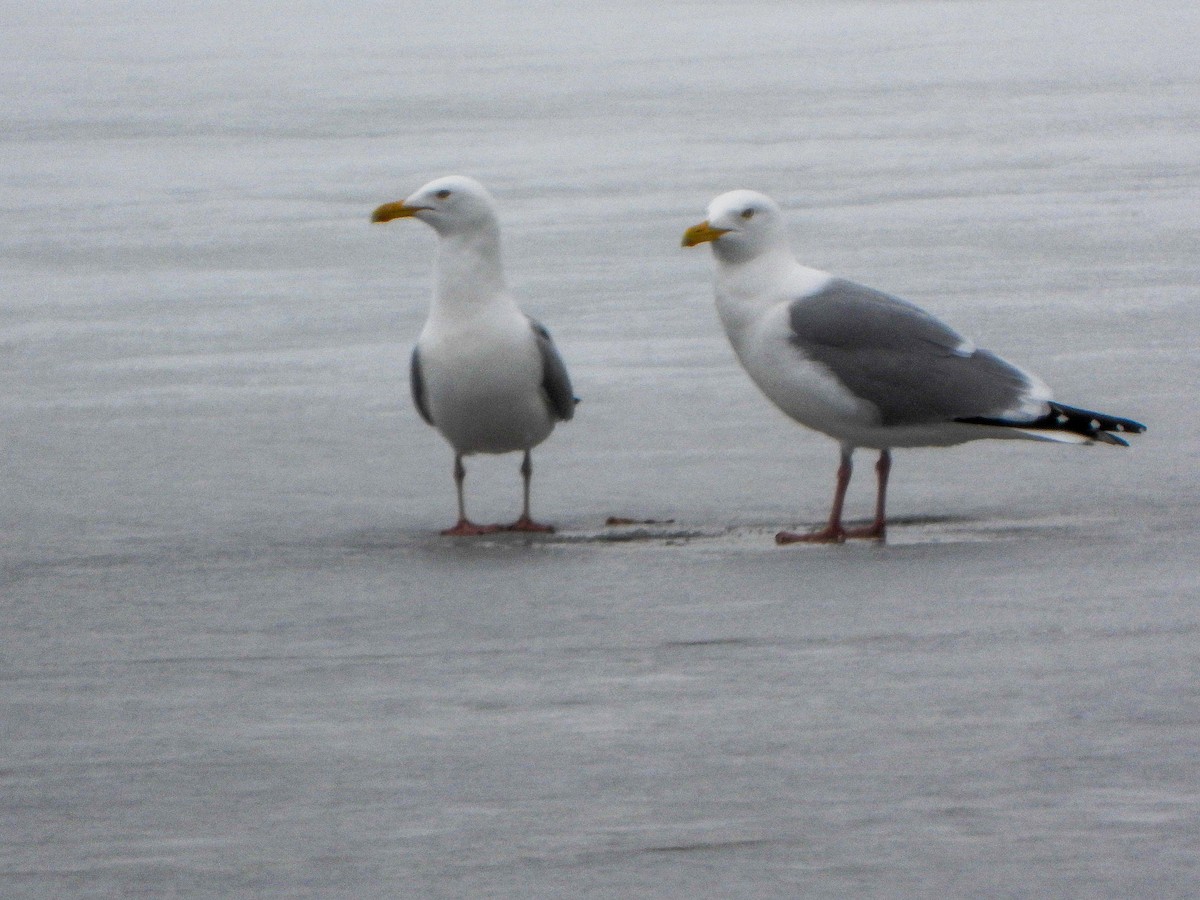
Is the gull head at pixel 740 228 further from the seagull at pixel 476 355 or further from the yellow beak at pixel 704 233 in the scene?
the seagull at pixel 476 355

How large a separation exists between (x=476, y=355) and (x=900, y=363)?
134 cm

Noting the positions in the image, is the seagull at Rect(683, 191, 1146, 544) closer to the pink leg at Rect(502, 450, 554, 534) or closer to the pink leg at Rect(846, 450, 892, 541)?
the pink leg at Rect(846, 450, 892, 541)

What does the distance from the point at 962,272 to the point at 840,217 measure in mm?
2343

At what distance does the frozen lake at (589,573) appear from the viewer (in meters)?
4.45

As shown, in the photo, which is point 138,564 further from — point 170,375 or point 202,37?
point 202,37

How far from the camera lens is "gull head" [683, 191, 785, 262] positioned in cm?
759

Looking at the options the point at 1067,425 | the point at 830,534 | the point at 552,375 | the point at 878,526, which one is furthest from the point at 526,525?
the point at 1067,425

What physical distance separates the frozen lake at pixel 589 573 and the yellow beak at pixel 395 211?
3.15 ft

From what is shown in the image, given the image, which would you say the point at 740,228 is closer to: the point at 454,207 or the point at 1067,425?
the point at 454,207

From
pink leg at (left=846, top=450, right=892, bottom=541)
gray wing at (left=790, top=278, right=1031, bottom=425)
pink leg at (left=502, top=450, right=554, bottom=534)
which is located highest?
gray wing at (left=790, top=278, right=1031, bottom=425)

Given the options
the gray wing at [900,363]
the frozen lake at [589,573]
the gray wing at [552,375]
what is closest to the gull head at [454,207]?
the gray wing at [552,375]

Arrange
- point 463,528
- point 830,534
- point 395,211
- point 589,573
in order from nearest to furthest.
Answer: point 589,573 < point 830,534 < point 463,528 < point 395,211

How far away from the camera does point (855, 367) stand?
7.35 m

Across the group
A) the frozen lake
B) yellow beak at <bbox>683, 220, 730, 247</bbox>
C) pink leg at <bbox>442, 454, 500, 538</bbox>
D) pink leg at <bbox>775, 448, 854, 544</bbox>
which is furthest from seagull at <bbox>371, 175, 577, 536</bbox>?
pink leg at <bbox>775, 448, 854, 544</bbox>
